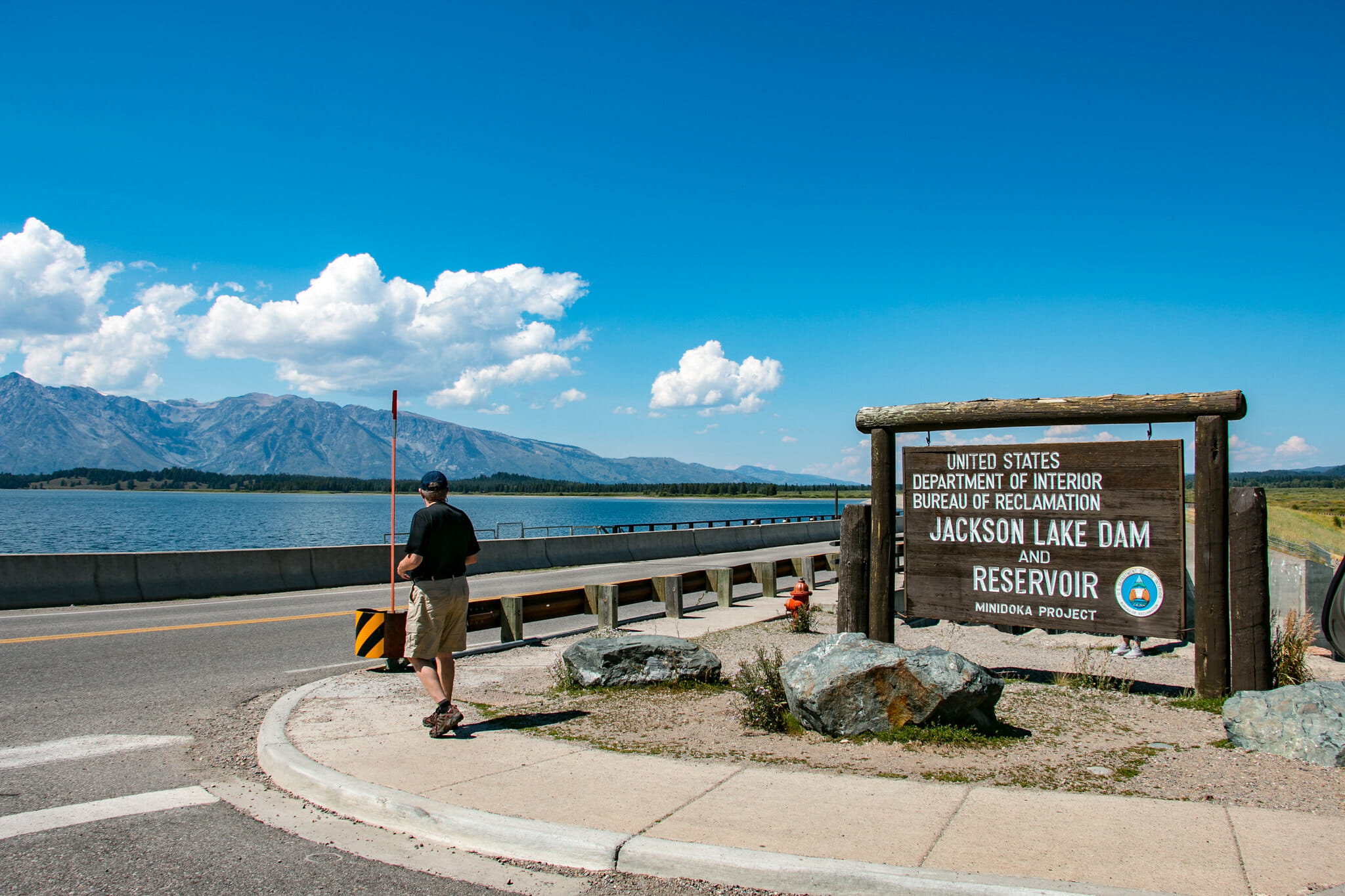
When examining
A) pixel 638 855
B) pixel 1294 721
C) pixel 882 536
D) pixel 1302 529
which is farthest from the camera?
pixel 1302 529

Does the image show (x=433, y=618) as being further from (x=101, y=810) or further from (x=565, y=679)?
(x=101, y=810)

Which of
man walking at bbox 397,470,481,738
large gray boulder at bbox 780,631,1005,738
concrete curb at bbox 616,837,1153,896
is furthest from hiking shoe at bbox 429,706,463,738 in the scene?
large gray boulder at bbox 780,631,1005,738

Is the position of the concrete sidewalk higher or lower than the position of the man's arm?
lower

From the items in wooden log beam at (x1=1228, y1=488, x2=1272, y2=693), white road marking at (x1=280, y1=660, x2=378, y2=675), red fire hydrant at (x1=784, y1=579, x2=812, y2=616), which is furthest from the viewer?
red fire hydrant at (x1=784, y1=579, x2=812, y2=616)

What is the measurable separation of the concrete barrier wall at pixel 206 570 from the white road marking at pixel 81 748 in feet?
33.0

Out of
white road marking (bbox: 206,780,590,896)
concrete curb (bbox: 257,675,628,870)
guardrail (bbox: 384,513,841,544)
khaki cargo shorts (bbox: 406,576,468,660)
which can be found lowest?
guardrail (bbox: 384,513,841,544)

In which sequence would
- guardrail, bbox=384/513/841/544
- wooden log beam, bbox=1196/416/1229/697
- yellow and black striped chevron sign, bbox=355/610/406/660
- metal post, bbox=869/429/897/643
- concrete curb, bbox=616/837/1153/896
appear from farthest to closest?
guardrail, bbox=384/513/841/544
yellow and black striped chevron sign, bbox=355/610/406/660
metal post, bbox=869/429/897/643
wooden log beam, bbox=1196/416/1229/697
concrete curb, bbox=616/837/1153/896

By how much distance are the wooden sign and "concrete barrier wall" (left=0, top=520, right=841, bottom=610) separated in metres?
14.0

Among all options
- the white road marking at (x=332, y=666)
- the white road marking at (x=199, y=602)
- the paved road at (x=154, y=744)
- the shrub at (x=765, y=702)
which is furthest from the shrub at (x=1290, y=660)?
the white road marking at (x=199, y=602)

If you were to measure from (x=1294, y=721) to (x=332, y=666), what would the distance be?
877 cm

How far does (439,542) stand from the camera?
6.23m

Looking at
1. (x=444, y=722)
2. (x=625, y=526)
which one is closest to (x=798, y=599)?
(x=444, y=722)

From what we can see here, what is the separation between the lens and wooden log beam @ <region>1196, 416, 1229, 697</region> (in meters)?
6.74

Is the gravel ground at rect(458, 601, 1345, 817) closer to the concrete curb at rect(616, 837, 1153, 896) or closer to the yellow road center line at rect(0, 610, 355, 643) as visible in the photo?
the concrete curb at rect(616, 837, 1153, 896)
